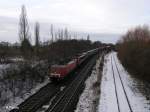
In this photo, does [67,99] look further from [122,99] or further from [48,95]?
[122,99]

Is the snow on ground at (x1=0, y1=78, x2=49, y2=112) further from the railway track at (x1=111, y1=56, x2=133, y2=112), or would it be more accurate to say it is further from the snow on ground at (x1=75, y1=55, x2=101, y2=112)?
the railway track at (x1=111, y1=56, x2=133, y2=112)

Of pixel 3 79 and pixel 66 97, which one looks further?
pixel 3 79

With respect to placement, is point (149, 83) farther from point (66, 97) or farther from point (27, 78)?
point (27, 78)

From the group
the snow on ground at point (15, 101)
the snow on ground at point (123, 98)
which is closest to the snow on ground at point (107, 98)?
the snow on ground at point (123, 98)

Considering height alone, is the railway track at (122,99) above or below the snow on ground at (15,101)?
above

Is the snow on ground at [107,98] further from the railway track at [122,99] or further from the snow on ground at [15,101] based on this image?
the snow on ground at [15,101]

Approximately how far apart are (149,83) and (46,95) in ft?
40.7

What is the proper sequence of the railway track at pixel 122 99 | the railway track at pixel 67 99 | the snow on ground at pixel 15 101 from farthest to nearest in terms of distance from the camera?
the railway track at pixel 67 99
the snow on ground at pixel 15 101
the railway track at pixel 122 99

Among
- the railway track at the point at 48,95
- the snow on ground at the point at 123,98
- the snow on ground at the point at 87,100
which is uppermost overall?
the snow on ground at the point at 123,98

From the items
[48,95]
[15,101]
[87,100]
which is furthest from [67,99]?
[15,101]

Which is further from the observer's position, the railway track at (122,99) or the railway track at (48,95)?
the railway track at (48,95)

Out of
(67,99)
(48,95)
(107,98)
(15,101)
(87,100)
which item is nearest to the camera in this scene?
(15,101)

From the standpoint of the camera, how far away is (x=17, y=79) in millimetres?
30172

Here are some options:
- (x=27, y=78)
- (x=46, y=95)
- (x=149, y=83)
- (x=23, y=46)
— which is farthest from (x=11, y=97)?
(x=23, y=46)
